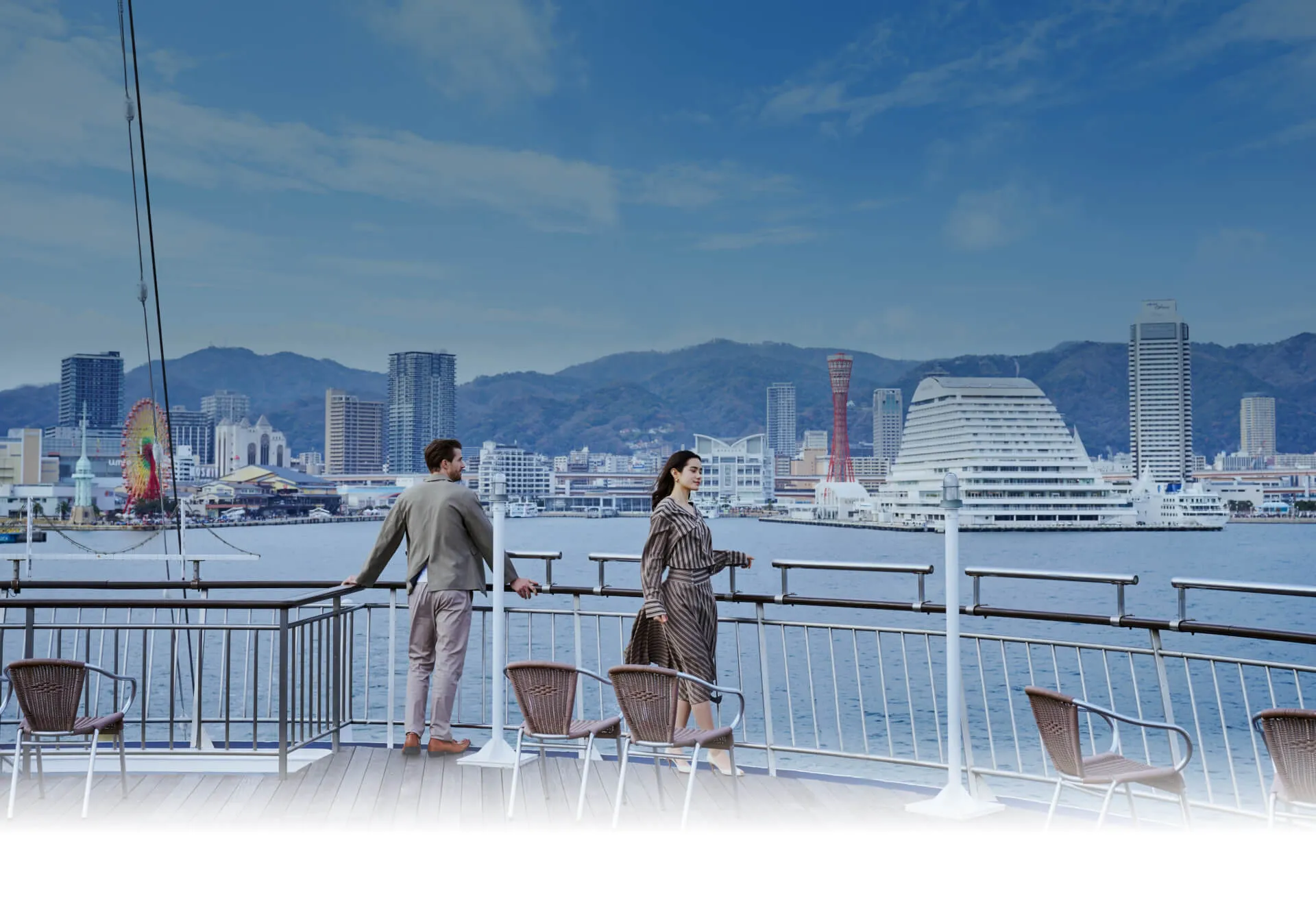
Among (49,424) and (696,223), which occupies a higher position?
(696,223)

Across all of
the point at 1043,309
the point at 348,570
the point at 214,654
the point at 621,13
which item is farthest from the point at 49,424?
the point at 1043,309

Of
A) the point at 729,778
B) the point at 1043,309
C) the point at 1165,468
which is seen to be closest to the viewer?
the point at 729,778

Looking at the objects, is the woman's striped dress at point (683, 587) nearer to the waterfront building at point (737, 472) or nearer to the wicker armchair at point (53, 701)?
the wicker armchair at point (53, 701)

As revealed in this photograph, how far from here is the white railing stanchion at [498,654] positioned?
527 cm

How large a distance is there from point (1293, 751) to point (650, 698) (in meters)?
2.00

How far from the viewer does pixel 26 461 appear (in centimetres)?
8550

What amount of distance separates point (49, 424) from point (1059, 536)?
263ft

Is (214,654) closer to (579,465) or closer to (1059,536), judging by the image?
(579,465)

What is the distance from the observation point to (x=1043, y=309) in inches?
4948

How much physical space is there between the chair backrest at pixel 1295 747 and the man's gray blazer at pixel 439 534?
322cm

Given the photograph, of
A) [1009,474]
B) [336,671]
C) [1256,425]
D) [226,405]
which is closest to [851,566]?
[336,671]

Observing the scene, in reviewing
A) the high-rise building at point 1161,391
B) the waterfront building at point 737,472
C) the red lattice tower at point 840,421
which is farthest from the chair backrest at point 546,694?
the high-rise building at point 1161,391

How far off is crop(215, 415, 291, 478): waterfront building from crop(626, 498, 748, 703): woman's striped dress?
95.0 m

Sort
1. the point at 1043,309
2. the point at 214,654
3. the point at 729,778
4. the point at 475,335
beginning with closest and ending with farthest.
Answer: the point at 729,778, the point at 214,654, the point at 475,335, the point at 1043,309
